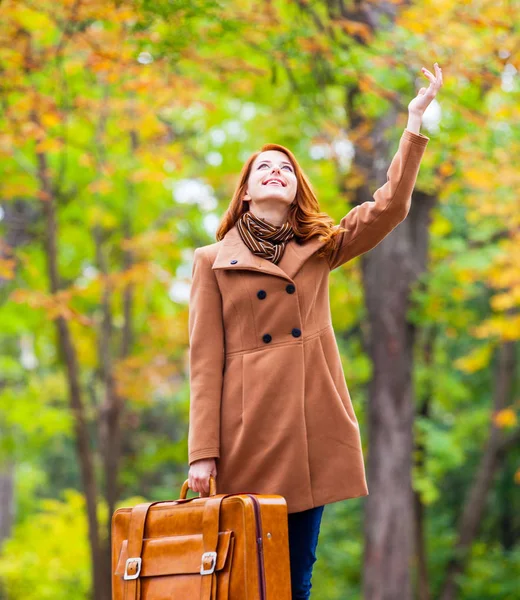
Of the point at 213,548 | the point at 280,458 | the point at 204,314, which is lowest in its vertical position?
the point at 213,548

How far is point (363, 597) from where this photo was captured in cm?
941

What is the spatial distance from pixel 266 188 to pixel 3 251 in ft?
23.3

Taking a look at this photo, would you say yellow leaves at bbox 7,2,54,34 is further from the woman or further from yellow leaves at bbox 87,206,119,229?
the woman

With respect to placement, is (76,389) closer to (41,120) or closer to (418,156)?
(41,120)

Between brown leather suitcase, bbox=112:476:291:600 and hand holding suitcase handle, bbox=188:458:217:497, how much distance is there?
6.0 inches

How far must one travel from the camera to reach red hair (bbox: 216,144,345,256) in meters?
3.39

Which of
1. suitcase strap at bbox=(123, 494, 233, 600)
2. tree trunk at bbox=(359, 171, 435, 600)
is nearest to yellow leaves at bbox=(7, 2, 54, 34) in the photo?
tree trunk at bbox=(359, 171, 435, 600)

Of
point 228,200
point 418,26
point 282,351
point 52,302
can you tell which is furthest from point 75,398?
point 282,351

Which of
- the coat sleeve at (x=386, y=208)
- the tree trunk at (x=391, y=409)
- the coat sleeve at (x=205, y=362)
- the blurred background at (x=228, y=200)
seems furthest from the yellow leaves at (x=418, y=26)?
the coat sleeve at (x=205, y=362)

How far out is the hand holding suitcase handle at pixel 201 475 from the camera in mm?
3248

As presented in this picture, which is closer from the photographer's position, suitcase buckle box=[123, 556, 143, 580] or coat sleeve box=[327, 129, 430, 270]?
suitcase buckle box=[123, 556, 143, 580]

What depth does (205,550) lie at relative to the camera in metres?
2.93

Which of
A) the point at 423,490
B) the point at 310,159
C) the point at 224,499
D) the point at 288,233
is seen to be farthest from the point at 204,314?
the point at 423,490

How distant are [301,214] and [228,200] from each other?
28.3 ft
